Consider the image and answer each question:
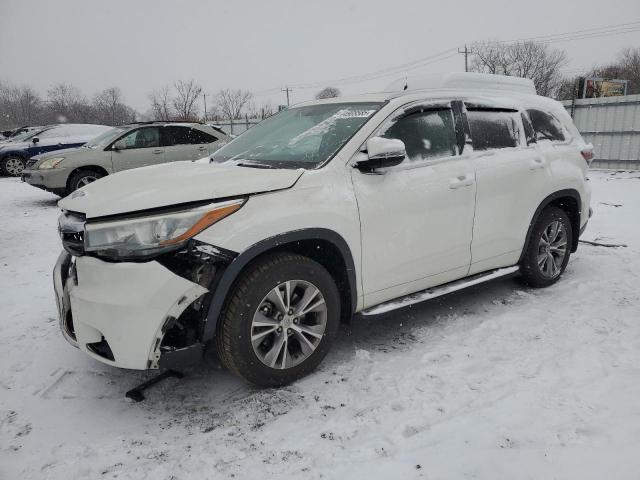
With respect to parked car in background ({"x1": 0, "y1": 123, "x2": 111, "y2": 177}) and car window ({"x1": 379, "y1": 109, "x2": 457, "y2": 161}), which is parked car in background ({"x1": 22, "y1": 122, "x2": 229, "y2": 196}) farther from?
car window ({"x1": 379, "y1": 109, "x2": 457, "y2": 161})

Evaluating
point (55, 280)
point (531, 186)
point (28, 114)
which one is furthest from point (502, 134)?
point (28, 114)

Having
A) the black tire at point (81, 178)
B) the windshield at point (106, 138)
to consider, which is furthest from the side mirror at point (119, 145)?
the black tire at point (81, 178)

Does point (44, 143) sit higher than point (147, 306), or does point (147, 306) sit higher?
point (44, 143)

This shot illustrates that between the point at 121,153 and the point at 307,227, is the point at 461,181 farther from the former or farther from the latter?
the point at 121,153

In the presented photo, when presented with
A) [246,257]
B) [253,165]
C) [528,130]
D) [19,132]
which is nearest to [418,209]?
[253,165]

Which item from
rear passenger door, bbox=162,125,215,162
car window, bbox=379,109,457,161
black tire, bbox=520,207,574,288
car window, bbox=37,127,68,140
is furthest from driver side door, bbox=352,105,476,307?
car window, bbox=37,127,68,140

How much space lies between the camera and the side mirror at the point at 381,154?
2.89 metres

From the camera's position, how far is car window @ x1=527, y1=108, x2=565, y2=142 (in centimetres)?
420

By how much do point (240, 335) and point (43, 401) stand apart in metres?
1.31

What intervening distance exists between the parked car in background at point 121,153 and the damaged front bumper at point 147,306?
7295 millimetres

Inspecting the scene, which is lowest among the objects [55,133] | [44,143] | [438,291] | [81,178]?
[438,291]

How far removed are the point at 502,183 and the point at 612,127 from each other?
12.4 meters

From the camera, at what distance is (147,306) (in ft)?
7.81

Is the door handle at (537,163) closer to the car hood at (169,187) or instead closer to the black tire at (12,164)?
the car hood at (169,187)
